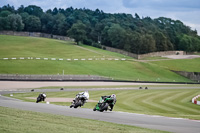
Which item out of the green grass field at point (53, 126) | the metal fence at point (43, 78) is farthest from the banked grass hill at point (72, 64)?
the green grass field at point (53, 126)

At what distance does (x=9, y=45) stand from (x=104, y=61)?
4297cm

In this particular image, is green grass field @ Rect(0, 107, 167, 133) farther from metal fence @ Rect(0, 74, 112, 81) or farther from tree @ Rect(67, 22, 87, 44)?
tree @ Rect(67, 22, 87, 44)

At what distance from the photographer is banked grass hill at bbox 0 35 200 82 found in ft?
345

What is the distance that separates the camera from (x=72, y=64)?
11850 cm

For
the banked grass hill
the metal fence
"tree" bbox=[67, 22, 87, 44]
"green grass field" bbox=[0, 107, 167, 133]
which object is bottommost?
the metal fence

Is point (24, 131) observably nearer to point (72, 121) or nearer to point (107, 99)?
point (72, 121)

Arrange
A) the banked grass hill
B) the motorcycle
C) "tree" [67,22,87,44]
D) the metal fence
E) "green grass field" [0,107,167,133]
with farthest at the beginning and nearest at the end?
"tree" [67,22,87,44] → the banked grass hill → the metal fence → the motorcycle → "green grass field" [0,107,167,133]

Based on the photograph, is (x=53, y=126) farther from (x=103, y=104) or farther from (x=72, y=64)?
(x=72, y=64)

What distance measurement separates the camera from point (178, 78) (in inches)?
4670

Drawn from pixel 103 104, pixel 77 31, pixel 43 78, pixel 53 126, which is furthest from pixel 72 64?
pixel 53 126

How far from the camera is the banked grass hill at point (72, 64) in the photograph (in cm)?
10518

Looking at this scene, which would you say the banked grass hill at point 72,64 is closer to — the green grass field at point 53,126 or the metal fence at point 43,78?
the metal fence at point 43,78

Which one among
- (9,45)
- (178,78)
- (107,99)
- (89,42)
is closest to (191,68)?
(178,78)

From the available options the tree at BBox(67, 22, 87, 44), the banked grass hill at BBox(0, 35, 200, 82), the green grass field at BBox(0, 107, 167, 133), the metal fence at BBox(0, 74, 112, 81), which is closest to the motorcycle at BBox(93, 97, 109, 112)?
the green grass field at BBox(0, 107, 167, 133)
